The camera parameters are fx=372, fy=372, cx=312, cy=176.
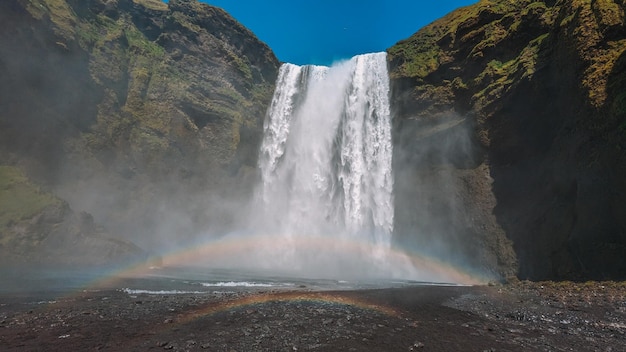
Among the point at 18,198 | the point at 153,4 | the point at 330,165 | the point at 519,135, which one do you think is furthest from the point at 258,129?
the point at 519,135

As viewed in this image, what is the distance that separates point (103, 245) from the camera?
29.0 m

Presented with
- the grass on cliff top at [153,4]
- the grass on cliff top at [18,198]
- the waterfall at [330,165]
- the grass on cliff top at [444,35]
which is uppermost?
the grass on cliff top at [153,4]

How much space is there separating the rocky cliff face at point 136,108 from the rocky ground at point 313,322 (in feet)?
98.4

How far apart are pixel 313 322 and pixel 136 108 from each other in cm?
4545

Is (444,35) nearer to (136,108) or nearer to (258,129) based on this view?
(258,129)

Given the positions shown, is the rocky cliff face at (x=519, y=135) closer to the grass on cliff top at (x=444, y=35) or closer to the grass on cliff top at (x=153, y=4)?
the grass on cliff top at (x=444, y=35)

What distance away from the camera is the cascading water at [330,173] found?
39.4 m

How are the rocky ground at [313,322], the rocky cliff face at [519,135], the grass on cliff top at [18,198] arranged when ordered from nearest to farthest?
the rocky ground at [313,322], the rocky cliff face at [519,135], the grass on cliff top at [18,198]

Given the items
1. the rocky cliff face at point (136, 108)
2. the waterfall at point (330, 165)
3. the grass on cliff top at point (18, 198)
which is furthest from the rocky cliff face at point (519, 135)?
the grass on cliff top at point (18, 198)

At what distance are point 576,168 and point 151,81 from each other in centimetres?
4844

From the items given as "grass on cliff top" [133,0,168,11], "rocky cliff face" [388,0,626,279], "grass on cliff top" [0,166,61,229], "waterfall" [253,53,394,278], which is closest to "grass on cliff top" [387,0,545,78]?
"rocky cliff face" [388,0,626,279]

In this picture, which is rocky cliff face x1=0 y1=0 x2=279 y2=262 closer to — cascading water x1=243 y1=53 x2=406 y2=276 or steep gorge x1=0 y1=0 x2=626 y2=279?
steep gorge x1=0 y1=0 x2=626 y2=279

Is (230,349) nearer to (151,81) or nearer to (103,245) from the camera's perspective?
(103,245)

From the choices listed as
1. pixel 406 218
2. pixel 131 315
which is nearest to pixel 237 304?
pixel 131 315
